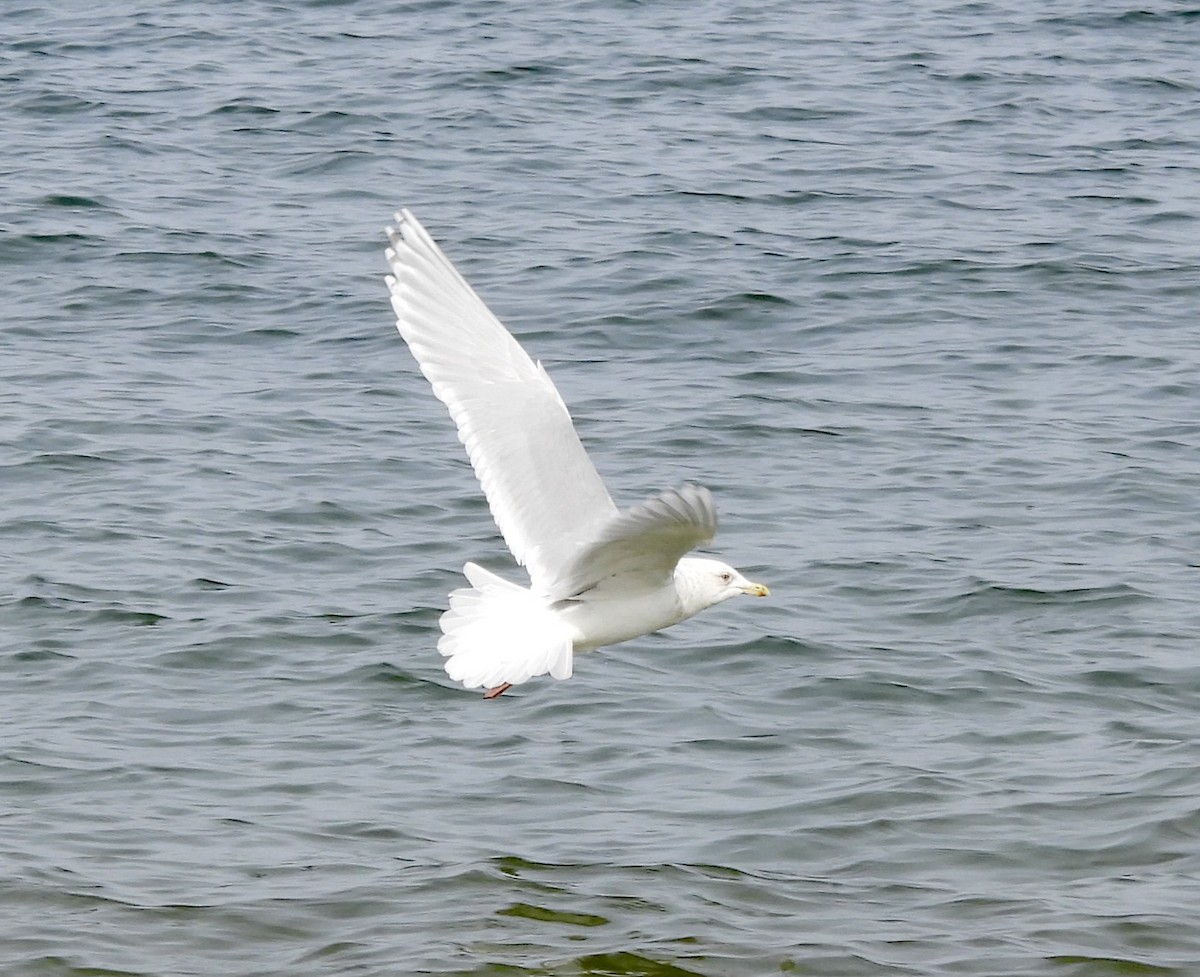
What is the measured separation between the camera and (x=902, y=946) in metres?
5.96

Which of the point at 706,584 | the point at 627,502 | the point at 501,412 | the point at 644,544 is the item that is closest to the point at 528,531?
the point at 501,412

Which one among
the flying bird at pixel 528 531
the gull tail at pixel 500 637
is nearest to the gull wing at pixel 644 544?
the flying bird at pixel 528 531

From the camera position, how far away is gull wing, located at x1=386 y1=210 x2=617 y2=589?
625 centimetres

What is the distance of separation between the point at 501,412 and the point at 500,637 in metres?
0.92

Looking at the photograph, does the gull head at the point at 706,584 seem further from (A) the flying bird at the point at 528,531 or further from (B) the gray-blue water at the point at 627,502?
(B) the gray-blue water at the point at 627,502

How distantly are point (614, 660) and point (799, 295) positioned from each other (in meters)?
4.02

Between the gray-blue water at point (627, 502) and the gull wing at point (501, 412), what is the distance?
3.23 ft

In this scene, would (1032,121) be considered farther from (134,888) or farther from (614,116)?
(134,888)

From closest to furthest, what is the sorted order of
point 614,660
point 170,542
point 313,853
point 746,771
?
point 313,853, point 746,771, point 614,660, point 170,542

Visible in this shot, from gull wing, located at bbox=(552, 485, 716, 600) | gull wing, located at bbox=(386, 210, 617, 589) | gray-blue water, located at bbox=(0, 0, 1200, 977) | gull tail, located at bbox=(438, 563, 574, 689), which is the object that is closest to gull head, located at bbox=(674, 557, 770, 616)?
gull wing, located at bbox=(552, 485, 716, 600)

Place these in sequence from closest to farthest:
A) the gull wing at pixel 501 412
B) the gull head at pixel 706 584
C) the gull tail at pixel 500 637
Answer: the gull tail at pixel 500 637, the gull head at pixel 706 584, the gull wing at pixel 501 412

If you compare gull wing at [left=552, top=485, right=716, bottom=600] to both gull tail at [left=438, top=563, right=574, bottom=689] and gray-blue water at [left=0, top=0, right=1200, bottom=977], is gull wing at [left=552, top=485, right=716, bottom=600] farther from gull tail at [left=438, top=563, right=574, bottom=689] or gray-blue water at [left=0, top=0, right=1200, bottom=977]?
gray-blue water at [left=0, top=0, right=1200, bottom=977]

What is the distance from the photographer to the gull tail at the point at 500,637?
5.61 m

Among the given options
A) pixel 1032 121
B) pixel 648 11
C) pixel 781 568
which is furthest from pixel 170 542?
pixel 648 11
